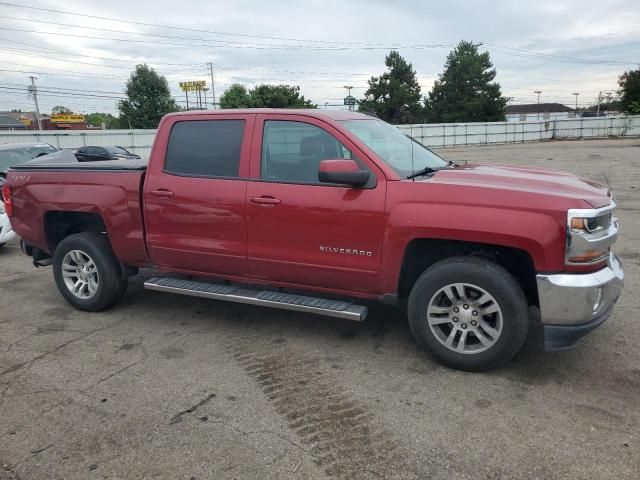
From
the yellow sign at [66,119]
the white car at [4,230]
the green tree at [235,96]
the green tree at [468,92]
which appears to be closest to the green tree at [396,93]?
the green tree at [468,92]

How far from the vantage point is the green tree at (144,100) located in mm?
58438

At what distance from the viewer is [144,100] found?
5909 cm

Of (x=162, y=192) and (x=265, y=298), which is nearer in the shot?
(x=265, y=298)

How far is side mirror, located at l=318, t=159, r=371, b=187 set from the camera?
12.1 feet

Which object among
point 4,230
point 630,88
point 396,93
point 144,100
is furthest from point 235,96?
point 4,230

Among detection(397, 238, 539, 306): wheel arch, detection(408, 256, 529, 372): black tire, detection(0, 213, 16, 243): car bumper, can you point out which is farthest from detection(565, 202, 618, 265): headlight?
detection(0, 213, 16, 243): car bumper

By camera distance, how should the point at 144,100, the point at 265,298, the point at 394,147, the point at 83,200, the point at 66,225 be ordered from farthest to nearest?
the point at 144,100, the point at 66,225, the point at 83,200, the point at 394,147, the point at 265,298

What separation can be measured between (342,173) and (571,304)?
68.6 inches

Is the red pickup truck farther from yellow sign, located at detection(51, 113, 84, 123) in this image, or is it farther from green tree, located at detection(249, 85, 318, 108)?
yellow sign, located at detection(51, 113, 84, 123)

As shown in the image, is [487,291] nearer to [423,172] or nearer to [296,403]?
[423,172]

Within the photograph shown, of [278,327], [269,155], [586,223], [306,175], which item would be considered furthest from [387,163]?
[278,327]

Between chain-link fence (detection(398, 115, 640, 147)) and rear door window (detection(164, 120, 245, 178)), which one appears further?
chain-link fence (detection(398, 115, 640, 147))

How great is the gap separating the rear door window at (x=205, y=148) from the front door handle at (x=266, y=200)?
33cm

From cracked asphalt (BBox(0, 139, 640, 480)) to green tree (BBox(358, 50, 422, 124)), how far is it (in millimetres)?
62168
